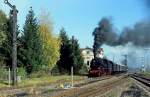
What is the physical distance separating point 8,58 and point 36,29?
23.4 ft

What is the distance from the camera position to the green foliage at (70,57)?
83.9 m

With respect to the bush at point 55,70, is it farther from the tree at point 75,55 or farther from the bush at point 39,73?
the bush at point 39,73

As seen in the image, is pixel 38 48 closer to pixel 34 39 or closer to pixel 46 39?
pixel 34 39

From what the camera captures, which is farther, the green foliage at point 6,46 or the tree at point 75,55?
the tree at point 75,55

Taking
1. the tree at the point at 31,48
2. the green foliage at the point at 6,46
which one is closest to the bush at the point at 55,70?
the tree at the point at 31,48

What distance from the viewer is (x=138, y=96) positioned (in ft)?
91.2

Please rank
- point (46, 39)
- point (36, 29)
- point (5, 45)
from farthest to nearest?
point (46, 39) → point (36, 29) → point (5, 45)

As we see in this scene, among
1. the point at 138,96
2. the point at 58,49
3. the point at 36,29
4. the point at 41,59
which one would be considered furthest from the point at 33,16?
the point at 138,96

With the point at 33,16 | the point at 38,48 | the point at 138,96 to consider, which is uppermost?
the point at 33,16

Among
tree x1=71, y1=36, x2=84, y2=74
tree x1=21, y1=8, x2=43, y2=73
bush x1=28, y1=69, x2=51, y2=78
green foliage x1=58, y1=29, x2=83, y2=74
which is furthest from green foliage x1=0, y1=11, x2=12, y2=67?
green foliage x1=58, y1=29, x2=83, y2=74

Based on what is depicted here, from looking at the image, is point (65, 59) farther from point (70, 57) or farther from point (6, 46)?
point (6, 46)

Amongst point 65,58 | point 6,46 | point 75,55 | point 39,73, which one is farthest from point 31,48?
point 65,58

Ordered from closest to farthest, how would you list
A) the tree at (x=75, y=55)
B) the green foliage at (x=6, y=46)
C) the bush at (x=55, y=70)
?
the green foliage at (x=6, y=46) → the tree at (x=75, y=55) → the bush at (x=55, y=70)

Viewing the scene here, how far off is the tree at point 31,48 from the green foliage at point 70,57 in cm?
1608
